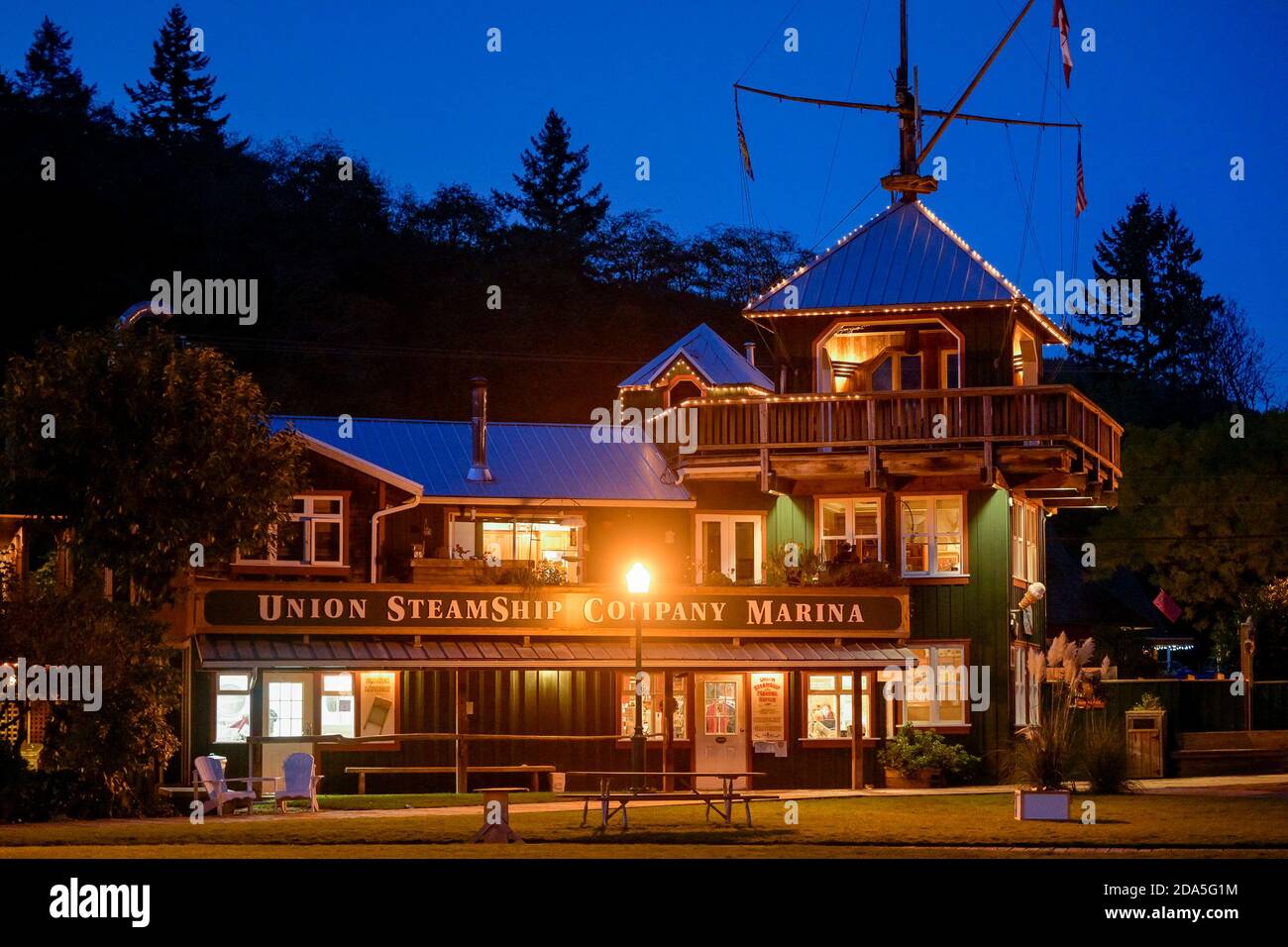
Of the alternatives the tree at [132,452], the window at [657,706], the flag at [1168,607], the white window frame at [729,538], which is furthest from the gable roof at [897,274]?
the flag at [1168,607]

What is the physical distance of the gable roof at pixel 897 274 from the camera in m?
40.5

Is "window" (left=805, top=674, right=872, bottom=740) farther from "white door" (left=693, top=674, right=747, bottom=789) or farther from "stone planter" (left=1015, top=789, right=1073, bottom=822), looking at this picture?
"stone planter" (left=1015, top=789, right=1073, bottom=822)

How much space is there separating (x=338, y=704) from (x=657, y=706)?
6539 mm

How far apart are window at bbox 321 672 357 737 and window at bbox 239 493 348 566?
8.71 ft

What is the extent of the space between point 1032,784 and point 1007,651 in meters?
12.4

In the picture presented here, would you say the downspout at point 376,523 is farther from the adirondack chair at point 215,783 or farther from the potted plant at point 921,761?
the potted plant at point 921,761

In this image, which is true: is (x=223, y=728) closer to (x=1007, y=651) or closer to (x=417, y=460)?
(x=417, y=460)

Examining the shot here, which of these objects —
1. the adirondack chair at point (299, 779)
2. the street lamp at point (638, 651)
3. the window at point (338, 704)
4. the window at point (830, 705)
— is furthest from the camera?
the window at point (830, 705)

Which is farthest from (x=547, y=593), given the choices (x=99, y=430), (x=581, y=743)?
(x=99, y=430)

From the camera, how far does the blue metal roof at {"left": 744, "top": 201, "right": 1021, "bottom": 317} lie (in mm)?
40500

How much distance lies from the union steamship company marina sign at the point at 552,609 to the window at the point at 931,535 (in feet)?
5.68

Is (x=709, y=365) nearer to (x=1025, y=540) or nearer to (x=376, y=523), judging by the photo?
(x=1025, y=540)

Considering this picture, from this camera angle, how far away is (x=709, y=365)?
4538cm

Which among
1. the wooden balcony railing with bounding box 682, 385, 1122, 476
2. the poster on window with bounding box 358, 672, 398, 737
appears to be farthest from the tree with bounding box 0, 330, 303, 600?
the wooden balcony railing with bounding box 682, 385, 1122, 476
